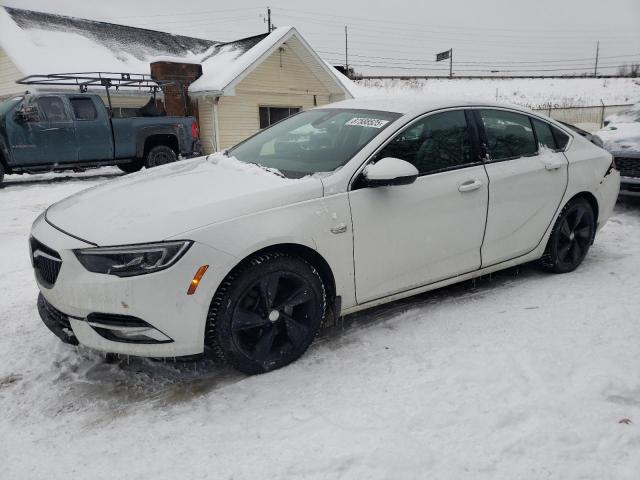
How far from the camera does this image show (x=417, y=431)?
244cm

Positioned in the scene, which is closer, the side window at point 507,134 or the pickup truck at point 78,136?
the side window at point 507,134

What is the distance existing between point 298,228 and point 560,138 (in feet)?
9.63

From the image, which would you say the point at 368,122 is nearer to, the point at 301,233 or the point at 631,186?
the point at 301,233

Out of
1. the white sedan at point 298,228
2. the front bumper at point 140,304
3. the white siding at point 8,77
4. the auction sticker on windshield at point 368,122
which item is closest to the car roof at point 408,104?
the white sedan at point 298,228

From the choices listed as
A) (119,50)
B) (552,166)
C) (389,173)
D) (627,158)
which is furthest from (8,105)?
(627,158)

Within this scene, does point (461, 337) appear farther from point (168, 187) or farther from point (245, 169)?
point (168, 187)

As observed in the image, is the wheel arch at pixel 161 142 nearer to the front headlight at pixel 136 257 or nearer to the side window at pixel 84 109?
the side window at pixel 84 109

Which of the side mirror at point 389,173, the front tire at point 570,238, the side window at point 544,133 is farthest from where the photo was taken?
the front tire at point 570,238

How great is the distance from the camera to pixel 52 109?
11250 mm

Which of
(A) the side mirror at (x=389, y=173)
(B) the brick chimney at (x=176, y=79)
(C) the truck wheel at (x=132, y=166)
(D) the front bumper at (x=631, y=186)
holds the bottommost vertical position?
(C) the truck wheel at (x=132, y=166)

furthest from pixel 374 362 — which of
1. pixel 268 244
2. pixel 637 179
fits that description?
pixel 637 179

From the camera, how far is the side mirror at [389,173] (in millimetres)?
3105

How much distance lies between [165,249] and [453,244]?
208cm

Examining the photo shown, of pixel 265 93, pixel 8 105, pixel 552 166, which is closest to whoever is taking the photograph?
pixel 552 166
